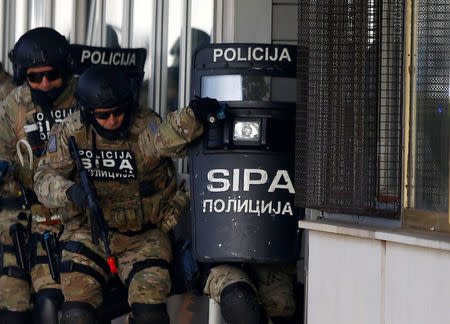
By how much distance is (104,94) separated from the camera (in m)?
5.04

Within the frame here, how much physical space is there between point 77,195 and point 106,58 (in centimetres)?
155

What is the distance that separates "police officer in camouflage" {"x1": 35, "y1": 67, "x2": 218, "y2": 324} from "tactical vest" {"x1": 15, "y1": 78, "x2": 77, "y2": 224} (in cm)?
53

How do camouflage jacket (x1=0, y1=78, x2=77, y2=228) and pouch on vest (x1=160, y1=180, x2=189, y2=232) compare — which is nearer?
pouch on vest (x1=160, y1=180, x2=189, y2=232)

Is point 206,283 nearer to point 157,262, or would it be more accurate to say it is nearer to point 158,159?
point 157,262

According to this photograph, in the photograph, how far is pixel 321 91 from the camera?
3.88 m

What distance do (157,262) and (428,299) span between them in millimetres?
2134

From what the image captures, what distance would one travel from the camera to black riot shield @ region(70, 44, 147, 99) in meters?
6.22

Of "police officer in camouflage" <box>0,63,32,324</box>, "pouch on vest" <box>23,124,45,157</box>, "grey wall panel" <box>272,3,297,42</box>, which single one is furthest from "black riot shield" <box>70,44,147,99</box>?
"grey wall panel" <box>272,3,297,42</box>

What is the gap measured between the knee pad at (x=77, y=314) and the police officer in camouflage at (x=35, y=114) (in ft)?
2.14

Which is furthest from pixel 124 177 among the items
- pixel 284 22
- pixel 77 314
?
pixel 284 22

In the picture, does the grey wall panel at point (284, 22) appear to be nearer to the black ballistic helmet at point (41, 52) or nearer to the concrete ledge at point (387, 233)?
the black ballistic helmet at point (41, 52)

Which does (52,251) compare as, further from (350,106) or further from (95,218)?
(350,106)

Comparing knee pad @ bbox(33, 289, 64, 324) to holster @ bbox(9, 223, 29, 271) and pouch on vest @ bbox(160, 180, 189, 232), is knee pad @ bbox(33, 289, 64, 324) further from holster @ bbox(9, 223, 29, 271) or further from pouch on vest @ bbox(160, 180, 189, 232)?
pouch on vest @ bbox(160, 180, 189, 232)

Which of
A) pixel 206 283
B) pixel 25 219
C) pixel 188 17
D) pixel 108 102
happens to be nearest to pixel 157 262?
pixel 206 283
